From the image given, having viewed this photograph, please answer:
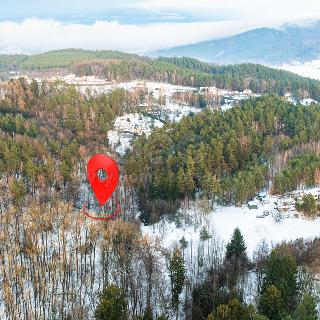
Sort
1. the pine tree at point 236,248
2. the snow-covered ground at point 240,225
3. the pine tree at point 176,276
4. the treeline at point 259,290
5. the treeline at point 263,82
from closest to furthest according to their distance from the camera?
the treeline at point 259,290, the pine tree at point 176,276, the pine tree at point 236,248, the snow-covered ground at point 240,225, the treeline at point 263,82

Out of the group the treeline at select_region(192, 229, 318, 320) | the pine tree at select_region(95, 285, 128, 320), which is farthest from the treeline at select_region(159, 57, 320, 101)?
the pine tree at select_region(95, 285, 128, 320)

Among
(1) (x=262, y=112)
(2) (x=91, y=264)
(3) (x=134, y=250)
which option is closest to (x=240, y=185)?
(3) (x=134, y=250)

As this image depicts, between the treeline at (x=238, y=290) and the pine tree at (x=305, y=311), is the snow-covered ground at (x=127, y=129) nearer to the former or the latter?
the treeline at (x=238, y=290)

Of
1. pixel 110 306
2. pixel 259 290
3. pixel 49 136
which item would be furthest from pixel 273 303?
pixel 49 136

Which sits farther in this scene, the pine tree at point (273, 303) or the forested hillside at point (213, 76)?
the forested hillside at point (213, 76)

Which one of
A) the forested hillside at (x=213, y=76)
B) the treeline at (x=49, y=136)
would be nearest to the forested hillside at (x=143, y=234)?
the treeline at (x=49, y=136)

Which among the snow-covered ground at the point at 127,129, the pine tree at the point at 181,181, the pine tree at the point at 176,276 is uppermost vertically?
the snow-covered ground at the point at 127,129

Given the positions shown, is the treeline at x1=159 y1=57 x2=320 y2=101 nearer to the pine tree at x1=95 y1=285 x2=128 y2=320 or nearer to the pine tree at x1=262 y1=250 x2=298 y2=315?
the pine tree at x1=262 y1=250 x2=298 y2=315
